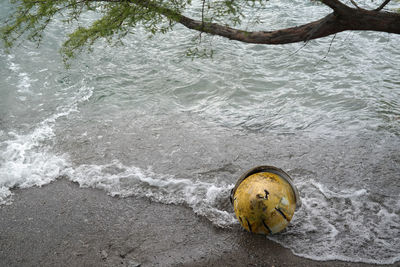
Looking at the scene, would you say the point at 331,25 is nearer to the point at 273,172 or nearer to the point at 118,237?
the point at 273,172

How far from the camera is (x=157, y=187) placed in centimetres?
620

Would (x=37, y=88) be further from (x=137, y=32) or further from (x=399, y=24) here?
(x=399, y=24)

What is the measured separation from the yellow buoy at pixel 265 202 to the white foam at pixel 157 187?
1.91 ft

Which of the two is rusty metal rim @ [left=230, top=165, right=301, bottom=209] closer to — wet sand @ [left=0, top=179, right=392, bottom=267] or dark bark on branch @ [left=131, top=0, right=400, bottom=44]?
wet sand @ [left=0, top=179, right=392, bottom=267]

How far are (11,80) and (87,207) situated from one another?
6744 millimetres

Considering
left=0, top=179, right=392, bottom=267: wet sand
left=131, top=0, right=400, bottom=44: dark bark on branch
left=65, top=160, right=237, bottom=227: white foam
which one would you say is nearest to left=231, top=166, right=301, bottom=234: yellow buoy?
left=0, top=179, right=392, bottom=267: wet sand

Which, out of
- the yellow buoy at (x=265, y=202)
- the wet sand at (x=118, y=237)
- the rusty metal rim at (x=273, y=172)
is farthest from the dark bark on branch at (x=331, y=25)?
the wet sand at (x=118, y=237)

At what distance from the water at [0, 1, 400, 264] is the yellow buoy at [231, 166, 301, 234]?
0.40 metres

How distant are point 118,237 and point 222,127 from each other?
12.1ft

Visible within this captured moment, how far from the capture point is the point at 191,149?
7254mm

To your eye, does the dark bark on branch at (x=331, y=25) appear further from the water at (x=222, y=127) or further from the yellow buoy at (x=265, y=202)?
the water at (x=222, y=127)

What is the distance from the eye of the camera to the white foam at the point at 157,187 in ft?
18.4

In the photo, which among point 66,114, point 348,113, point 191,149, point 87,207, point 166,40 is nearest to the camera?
point 87,207

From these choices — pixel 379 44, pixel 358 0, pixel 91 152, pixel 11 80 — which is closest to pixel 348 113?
pixel 379 44
